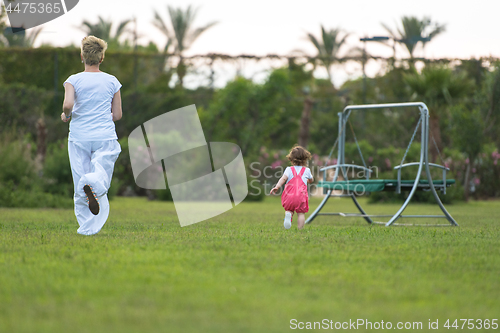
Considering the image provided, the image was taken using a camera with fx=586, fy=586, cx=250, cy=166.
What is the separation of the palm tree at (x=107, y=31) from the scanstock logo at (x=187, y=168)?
1832 centimetres

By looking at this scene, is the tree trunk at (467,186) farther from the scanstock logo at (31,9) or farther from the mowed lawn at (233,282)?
the scanstock logo at (31,9)

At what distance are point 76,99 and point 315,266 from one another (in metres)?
2.92

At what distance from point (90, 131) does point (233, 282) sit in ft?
9.11

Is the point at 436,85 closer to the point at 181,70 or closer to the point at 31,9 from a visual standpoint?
the point at 181,70

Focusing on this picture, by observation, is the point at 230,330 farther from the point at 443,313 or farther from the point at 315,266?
the point at 315,266

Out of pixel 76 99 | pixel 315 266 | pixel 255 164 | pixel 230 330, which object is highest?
pixel 76 99

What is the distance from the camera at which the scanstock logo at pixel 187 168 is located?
1430 cm

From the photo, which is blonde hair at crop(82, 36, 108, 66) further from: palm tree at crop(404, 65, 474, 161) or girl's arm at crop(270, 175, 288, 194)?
palm tree at crop(404, 65, 474, 161)

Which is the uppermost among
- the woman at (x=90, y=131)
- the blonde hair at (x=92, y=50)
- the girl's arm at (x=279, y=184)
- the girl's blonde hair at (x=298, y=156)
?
the blonde hair at (x=92, y=50)

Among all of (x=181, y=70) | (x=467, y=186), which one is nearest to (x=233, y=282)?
(x=467, y=186)

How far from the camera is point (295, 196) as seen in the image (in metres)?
6.53

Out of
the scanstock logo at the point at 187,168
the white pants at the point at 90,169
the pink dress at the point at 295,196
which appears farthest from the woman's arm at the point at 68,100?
the scanstock logo at the point at 187,168

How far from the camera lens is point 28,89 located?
18953mm

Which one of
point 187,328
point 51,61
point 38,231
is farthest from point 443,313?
point 51,61
